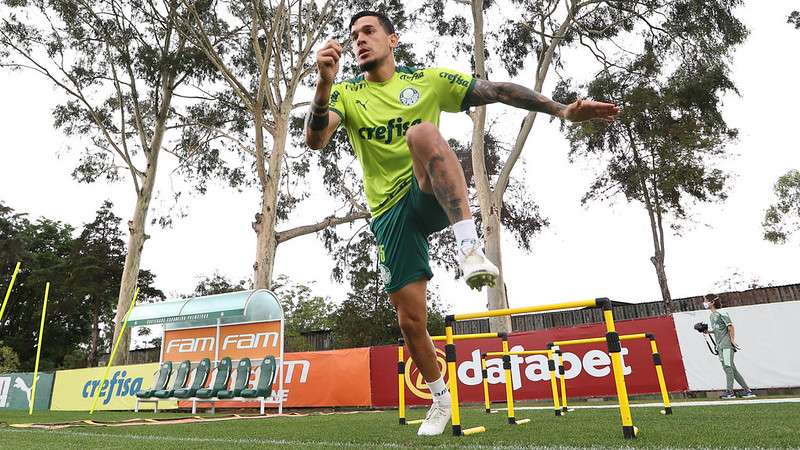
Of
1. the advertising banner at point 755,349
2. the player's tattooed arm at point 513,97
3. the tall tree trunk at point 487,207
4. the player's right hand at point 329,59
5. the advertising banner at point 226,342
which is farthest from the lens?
the tall tree trunk at point 487,207

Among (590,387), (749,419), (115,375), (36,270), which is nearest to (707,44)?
(590,387)

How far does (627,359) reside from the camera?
8.40m

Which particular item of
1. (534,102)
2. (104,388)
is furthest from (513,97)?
(104,388)

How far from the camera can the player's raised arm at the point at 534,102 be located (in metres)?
2.34

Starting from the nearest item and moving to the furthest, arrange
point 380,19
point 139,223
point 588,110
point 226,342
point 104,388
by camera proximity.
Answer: point 588,110
point 380,19
point 226,342
point 104,388
point 139,223

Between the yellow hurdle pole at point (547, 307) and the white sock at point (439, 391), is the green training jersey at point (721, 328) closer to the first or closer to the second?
the yellow hurdle pole at point (547, 307)

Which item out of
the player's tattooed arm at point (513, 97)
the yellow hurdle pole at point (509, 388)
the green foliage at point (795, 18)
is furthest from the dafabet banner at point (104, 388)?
the green foliage at point (795, 18)

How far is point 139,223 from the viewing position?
52.5 feet

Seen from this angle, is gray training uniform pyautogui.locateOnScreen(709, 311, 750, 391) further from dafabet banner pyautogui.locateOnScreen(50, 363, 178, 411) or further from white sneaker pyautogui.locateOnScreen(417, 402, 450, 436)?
dafabet banner pyautogui.locateOnScreen(50, 363, 178, 411)

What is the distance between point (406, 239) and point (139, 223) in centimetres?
1573

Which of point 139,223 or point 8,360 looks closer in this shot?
point 139,223

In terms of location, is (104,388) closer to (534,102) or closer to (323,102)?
(323,102)

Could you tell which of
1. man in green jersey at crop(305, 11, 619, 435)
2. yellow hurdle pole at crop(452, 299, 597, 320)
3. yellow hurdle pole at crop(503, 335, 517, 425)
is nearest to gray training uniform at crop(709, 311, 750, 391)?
yellow hurdle pole at crop(503, 335, 517, 425)

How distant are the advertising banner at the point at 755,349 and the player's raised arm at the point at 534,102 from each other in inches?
289
